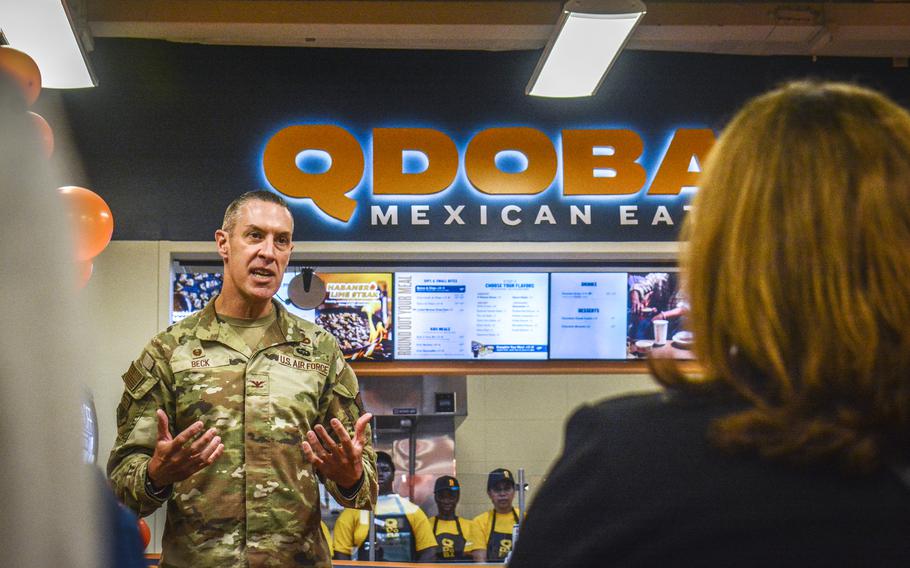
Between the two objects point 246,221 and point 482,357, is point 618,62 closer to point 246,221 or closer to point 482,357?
point 482,357

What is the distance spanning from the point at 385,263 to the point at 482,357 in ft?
2.67

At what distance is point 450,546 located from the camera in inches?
212

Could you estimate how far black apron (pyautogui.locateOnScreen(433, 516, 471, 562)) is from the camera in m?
5.19

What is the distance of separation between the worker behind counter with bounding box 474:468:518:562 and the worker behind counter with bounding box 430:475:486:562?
59 mm

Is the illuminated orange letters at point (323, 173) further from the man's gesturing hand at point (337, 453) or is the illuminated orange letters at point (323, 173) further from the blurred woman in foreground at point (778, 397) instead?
the blurred woman in foreground at point (778, 397)

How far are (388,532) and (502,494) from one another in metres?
0.76

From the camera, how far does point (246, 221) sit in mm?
3078

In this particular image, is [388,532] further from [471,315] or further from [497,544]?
[471,315]

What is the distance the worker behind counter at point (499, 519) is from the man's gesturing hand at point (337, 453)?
255 cm

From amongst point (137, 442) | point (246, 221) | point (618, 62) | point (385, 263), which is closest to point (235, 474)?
point (137, 442)

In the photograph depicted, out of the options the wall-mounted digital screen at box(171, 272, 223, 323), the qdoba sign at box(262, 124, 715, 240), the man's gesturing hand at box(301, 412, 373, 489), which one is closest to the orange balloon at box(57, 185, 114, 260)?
the wall-mounted digital screen at box(171, 272, 223, 323)

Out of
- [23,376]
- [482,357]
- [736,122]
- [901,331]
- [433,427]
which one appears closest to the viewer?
[23,376]

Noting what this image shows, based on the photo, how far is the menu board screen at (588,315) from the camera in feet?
18.3

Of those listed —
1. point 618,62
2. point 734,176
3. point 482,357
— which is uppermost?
point 618,62
